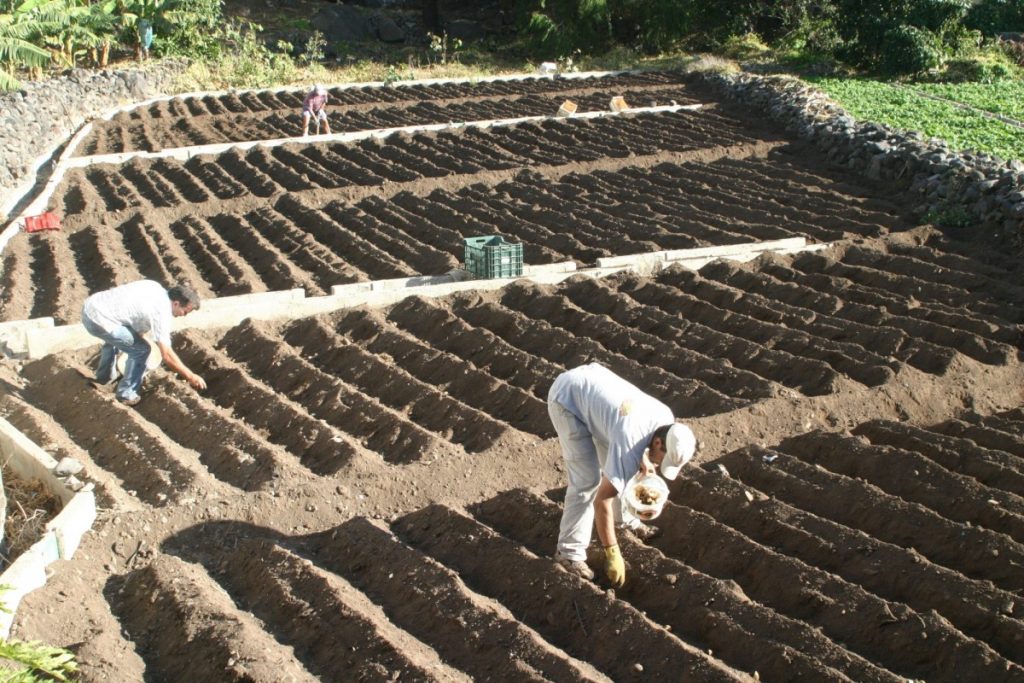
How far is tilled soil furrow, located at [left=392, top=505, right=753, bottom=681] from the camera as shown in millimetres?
4891

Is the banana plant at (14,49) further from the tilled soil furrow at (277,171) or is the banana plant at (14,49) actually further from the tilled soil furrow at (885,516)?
the tilled soil furrow at (885,516)

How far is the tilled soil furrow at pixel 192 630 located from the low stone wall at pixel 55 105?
10.7 m

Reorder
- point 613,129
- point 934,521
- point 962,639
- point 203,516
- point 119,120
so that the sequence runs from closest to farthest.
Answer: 1. point 962,639
2. point 934,521
3. point 203,516
4. point 613,129
5. point 119,120

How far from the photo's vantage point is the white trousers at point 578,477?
17.7ft

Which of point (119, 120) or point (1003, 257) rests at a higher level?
point (1003, 257)

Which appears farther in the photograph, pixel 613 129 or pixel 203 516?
pixel 613 129

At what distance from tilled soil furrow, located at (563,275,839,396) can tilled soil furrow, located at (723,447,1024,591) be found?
53.8 inches

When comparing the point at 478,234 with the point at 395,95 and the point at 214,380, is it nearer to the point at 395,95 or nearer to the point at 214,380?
the point at 214,380

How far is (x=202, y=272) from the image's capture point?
11.3 m

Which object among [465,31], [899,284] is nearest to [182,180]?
[899,284]

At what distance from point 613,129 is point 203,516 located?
40.7 feet

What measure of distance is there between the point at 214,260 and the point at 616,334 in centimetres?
479

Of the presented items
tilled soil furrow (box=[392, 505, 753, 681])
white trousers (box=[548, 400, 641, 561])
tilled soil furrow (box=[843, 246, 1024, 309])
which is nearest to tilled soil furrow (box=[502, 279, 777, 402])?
white trousers (box=[548, 400, 641, 561])

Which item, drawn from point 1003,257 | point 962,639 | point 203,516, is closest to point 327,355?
point 203,516
